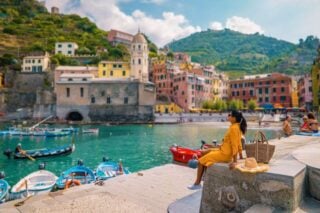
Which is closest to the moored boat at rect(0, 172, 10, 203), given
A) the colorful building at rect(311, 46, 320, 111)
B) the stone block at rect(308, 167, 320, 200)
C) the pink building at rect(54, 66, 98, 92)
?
the stone block at rect(308, 167, 320, 200)

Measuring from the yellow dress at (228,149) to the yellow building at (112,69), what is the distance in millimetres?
65335

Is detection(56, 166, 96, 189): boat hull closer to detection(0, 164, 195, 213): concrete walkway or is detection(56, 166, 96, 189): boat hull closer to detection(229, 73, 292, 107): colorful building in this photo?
detection(0, 164, 195, 213): concrete walkway

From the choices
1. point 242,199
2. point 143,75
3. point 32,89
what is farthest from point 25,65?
point 242,199

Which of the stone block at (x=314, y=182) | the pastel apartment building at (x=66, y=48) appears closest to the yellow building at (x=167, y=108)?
the pastel apartment building at (x=66, y=48)

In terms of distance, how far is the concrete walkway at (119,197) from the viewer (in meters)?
5.80

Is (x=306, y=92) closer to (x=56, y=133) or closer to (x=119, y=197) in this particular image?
(x=56, y=133)

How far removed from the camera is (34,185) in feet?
37.2

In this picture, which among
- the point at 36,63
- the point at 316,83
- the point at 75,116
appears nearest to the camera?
the point at 316,83

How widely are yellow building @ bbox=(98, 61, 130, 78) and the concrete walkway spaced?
62111 millimetres

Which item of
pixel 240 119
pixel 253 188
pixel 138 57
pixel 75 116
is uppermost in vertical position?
pixel 138 57

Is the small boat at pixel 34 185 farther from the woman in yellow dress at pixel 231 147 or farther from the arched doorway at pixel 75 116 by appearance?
the arched doorway at pixel 75 116

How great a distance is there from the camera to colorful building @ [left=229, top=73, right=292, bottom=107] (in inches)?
2677

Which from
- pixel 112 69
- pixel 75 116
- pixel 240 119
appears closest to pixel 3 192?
pixel 240 119

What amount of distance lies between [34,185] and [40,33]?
304 feet
